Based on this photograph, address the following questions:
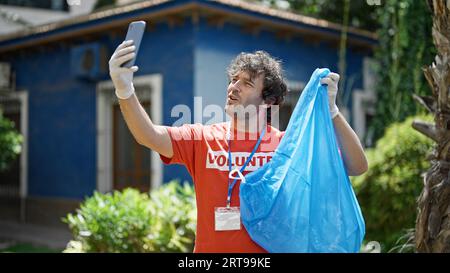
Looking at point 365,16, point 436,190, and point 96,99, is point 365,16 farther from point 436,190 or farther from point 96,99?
point 436,190

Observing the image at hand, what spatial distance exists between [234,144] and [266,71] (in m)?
0.32

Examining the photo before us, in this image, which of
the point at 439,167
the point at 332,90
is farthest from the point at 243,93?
the point at 439,167

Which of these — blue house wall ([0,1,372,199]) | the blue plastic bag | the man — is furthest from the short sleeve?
blue house wall ([0,1,372,199])

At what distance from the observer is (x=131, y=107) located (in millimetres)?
2178

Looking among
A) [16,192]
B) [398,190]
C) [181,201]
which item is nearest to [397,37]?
[398,190]

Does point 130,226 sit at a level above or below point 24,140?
below

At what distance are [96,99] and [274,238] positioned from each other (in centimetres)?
783

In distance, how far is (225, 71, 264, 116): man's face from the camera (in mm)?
2408

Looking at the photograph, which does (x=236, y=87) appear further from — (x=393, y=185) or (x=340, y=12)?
(x=340, y=12)

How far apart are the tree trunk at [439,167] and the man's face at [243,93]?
3.98 feet

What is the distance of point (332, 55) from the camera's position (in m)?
10.2

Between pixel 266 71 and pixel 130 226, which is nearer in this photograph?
pixel 266 71

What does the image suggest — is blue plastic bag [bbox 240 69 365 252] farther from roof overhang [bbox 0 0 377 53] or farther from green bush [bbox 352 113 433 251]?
roof overhang [bbox 0 0 377 53]

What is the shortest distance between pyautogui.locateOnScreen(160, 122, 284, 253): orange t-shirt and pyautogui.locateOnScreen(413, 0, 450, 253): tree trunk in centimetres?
115
